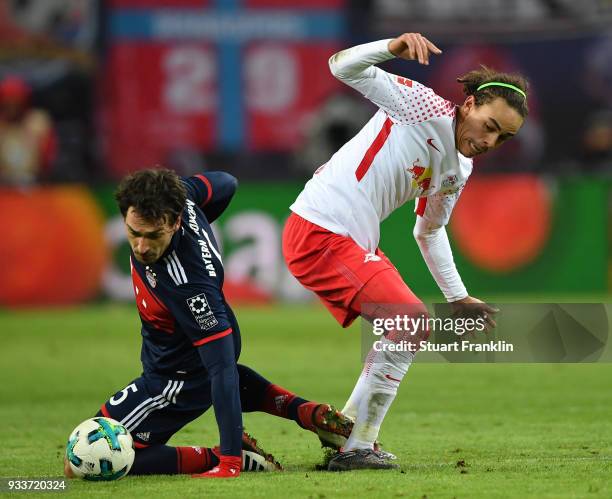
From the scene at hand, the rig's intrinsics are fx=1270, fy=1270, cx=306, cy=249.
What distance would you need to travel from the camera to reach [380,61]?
6.44 meters

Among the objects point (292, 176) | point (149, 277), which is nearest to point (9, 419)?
point (149, 277)

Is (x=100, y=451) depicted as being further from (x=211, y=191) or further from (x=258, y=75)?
(x=258, y=75)

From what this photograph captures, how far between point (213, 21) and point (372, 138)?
1536 centimetres

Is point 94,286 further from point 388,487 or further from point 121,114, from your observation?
point 388,487

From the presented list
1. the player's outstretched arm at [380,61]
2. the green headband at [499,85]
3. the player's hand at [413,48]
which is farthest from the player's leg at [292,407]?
the green headband at [499,85]

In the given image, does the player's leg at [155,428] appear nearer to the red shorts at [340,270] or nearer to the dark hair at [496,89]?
the red shorts at [340,270]

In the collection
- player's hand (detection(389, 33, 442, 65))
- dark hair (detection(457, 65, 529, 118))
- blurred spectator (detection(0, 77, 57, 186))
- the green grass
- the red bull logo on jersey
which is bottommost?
the green grass

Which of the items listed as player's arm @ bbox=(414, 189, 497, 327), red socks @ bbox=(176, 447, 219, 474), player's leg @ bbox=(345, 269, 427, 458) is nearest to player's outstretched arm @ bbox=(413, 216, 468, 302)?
player's arm @ bbox=(414, 189, 497, 327)

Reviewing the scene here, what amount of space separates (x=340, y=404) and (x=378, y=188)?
10.9 feet

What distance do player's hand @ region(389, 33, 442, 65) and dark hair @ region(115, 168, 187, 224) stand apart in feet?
4.18

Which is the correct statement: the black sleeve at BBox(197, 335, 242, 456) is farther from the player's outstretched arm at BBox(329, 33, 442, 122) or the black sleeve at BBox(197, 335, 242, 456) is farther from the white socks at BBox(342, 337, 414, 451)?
the player's outstretched arm at BBox(329, 33, 442, 122)

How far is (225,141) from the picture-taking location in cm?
2158

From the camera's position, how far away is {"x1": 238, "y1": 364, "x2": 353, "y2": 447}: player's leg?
6.89m

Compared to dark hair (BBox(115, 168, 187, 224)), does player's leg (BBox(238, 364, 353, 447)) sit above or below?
below
